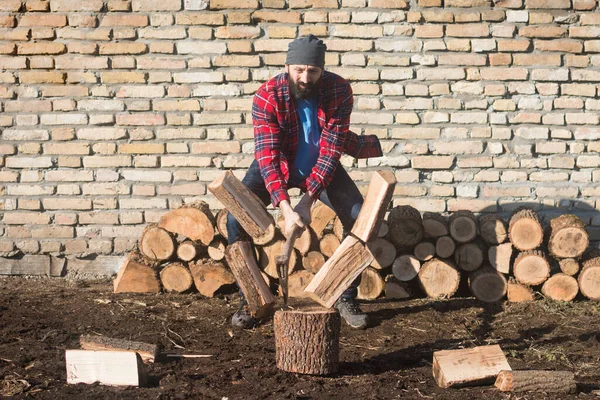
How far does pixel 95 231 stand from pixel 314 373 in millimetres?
3072

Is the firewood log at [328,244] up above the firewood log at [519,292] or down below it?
above

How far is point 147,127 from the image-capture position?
253 inches

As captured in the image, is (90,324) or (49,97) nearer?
(90,324)

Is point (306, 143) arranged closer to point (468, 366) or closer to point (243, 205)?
point (243, 205)

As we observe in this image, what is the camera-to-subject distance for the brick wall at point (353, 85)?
6.26 m

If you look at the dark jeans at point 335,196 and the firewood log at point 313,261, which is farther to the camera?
the firewood log at point 313,261

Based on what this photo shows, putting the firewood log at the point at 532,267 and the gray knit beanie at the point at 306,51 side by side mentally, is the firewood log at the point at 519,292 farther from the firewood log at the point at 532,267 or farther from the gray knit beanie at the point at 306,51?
the gray knit beanie at the point at 306,51

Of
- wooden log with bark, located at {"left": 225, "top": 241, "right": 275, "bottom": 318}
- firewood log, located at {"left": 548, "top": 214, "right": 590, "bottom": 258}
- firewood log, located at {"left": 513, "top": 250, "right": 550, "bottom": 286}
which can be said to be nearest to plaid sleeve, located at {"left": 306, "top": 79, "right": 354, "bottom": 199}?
wooden log with bark, located at {"left": 225, "top": 241, "right": 275, "bottom": 318}

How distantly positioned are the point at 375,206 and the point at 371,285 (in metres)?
1.52

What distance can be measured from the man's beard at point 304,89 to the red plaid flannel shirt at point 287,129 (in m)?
0.04

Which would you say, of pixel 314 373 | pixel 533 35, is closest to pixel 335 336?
pixel 314 373

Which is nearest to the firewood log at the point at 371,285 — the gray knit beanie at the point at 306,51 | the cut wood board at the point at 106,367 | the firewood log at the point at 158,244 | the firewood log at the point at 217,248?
the firewood log at the point at 217,248

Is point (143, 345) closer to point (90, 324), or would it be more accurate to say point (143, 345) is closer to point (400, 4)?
point (90, 324)

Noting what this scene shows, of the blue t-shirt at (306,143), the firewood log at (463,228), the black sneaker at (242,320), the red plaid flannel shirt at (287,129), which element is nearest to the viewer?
the red plaid flannel shirt at (287,129)
